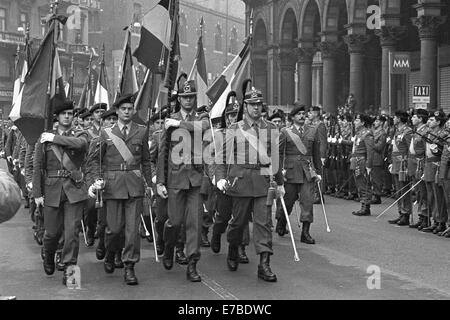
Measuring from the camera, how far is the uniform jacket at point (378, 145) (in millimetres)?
14938

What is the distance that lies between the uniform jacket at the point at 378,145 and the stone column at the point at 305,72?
17.0 m

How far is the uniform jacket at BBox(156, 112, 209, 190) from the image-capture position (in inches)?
343

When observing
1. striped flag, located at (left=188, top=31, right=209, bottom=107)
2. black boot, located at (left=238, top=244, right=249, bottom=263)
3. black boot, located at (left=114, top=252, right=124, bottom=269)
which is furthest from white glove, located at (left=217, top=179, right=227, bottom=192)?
striped flag, located at (left=188, top=31, right=209, bottom=107)

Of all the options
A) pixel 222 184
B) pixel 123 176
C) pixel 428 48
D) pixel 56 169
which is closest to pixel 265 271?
pixel 222 184

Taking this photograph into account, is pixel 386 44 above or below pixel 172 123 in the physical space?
above

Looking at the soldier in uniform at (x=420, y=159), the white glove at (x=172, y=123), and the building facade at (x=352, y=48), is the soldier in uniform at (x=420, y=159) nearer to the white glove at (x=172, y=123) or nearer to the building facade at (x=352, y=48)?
A: the white glove at (x=172, y=123)

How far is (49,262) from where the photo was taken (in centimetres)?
873

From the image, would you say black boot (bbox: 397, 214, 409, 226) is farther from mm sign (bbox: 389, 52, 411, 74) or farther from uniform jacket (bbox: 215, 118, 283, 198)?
mm sign (bbox: 389, 52, 411, 74)

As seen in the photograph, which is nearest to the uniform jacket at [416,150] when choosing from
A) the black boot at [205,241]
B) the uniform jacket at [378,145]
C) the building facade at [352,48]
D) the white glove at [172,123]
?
the uniform jacket at [378,145]

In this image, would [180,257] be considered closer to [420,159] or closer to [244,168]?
[244,168]

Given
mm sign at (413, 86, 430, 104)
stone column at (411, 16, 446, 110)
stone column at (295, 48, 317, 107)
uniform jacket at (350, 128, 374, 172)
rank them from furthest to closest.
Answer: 1. stone column at (295, 48, 317, 107)
2. stone column at (411, 16, 446, 110)
3. mm sign at (413, 86, 430, 104)
4. uniform jacket at (350, 128, 374, 172)

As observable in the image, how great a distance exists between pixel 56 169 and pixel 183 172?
146 cm

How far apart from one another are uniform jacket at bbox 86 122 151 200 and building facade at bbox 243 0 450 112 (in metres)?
13.5

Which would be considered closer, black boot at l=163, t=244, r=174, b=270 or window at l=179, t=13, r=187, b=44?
black boot at l=163, t=244, r=174, b=270
